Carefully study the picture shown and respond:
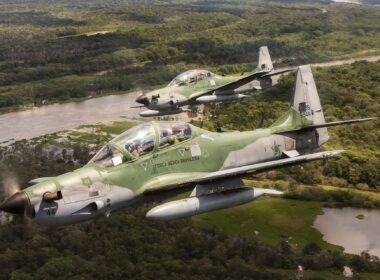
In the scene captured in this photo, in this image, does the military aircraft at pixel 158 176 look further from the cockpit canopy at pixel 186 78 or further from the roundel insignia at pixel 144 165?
the cockpit canopy at pixel 186 78

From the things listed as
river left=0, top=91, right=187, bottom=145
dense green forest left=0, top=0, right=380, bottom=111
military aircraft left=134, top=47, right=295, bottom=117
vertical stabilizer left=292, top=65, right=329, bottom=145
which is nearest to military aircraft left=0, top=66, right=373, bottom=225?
vertical stabilizer left=292, top=65, right=329, bottom=145

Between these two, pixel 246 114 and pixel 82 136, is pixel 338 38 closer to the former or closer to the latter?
pixel 246 114

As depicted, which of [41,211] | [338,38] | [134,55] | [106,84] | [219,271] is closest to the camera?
[41,211]

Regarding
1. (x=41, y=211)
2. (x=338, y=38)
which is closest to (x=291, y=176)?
(x=41, y=211)

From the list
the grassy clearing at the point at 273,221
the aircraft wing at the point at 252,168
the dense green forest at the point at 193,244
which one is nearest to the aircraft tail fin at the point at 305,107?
the aircraft wing at the point at 252,168

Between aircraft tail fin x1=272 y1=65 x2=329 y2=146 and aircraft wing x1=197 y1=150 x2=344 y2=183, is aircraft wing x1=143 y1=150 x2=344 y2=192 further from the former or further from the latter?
aircraft tail fin x1=272 y1=65 x2=329 y2=146

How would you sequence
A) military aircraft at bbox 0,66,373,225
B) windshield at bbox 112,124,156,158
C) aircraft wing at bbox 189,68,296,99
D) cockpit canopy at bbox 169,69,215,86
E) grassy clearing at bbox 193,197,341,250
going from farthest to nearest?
grassy clearing at bbox 193,197,341,250 < aircraft wing at bbox 189,68,296,99 < cockpit canopy at bbox 169,69,215,86 < windshield at bbox 112,124,156,158 < military aircraft at bbox 0,66,373,225
